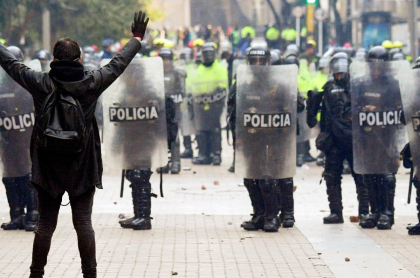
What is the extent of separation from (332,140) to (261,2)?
224ft

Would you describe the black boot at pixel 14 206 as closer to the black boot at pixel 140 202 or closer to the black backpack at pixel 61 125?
the black boot at pixel 140 202

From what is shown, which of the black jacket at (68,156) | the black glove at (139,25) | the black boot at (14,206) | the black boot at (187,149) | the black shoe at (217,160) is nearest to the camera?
the black jacket at (68,156)

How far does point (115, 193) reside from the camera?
1287cm

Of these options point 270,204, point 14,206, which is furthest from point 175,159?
point 14,206

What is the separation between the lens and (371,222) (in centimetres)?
986

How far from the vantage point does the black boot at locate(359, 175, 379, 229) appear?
987cm

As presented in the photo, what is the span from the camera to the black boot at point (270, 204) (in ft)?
31.5

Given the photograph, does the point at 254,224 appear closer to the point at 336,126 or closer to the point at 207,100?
the point at 336,126

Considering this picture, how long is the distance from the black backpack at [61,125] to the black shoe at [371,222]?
4.55 m

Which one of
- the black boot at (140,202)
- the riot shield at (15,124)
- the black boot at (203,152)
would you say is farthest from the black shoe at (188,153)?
the riot shield at (15,124)

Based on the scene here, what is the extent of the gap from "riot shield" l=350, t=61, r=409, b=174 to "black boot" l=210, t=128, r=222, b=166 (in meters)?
6.77

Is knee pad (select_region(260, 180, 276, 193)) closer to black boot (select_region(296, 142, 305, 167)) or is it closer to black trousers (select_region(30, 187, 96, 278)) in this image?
black trousers (select_region(30, 187, 96, 278))

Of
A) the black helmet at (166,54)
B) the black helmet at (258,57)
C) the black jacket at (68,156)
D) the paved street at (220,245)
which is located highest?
the black helmet at (166,54)

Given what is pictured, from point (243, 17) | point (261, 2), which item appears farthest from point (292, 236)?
point (243, 17)
